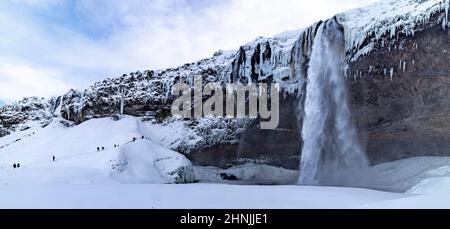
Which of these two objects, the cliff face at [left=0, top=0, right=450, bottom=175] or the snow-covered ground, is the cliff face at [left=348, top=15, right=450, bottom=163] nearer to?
the cliff face at [left=0, top=0, right=450, bottom=175]

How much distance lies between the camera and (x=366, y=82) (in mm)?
33844

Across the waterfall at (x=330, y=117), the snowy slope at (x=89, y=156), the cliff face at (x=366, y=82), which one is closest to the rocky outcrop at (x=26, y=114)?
the snowy slope at (x=89, y=156)

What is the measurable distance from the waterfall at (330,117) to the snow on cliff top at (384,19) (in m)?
1.13

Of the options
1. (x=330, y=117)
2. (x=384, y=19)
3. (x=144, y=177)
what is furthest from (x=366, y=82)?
(x=144, y=177)

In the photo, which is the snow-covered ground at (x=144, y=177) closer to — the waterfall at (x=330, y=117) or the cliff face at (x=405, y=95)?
the cliff face at (x=405, y=95)

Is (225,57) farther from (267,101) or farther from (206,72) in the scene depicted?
(267,101)

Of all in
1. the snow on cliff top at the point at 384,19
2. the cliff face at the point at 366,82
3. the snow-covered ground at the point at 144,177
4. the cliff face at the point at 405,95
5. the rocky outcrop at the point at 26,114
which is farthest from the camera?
the rocky outcrop at the point at 26,114

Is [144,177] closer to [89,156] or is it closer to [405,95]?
[89,156]

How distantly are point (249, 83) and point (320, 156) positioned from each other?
11865 mm

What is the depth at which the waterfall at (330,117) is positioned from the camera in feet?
111

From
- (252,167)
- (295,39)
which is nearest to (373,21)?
(295,39)

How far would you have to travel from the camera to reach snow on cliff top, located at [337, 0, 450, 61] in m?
29.1

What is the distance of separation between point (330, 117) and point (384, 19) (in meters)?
7.99

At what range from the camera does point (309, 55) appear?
119 ft
